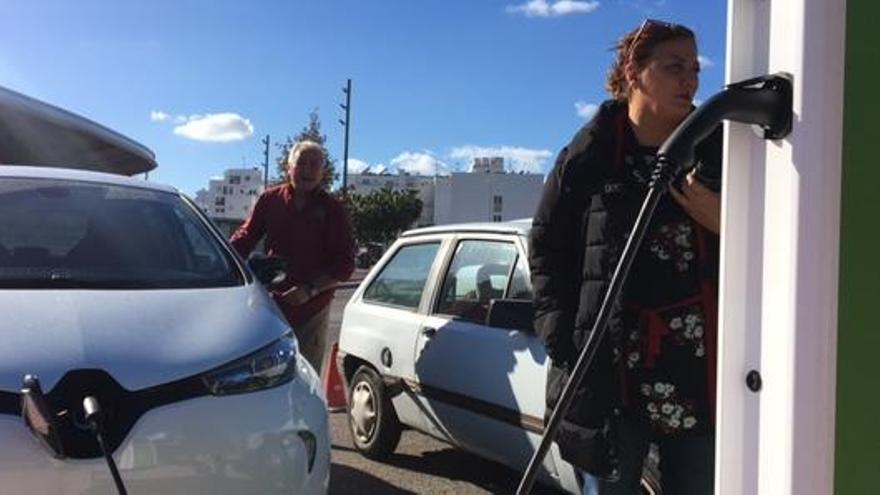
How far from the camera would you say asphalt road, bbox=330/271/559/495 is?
17.2 ft

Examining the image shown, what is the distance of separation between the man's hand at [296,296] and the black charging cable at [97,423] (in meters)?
2.72

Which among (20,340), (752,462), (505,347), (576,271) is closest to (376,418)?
(505,347)

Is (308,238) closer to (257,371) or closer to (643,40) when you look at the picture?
(257,371)

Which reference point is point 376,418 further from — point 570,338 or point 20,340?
point 570,338

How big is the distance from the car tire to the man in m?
0.40

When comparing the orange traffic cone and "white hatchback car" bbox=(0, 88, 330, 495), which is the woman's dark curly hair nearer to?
"white hatchback car" bbox=(0, 88, 330, 495)

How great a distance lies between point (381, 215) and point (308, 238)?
65.9 metres

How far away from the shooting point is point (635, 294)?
228cm

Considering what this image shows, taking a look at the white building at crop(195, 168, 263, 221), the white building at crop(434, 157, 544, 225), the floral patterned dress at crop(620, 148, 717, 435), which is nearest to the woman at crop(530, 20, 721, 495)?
the floral patterned dress at crop(620, 148, 717, 435)

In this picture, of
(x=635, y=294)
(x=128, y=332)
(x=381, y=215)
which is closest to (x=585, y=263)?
(x=635, y=294)

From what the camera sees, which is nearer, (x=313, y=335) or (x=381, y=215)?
(x=313, y=335)

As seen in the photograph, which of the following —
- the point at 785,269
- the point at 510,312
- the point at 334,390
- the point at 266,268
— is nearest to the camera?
the point at 785,269

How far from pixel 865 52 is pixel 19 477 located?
2542mm

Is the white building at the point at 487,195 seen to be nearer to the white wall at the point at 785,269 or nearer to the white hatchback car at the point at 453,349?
the white hatchback car at the point at 453,349
